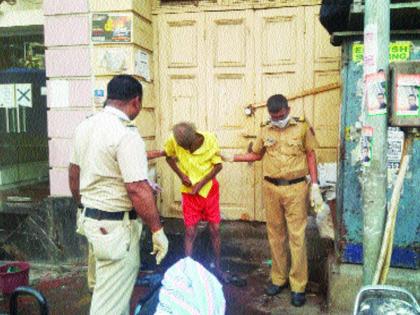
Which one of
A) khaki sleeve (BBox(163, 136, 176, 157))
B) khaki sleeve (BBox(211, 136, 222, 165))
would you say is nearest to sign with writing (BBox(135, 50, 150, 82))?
khaki sleeve (BBox(163, 136, 176, 157))

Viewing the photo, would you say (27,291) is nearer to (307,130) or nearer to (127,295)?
(127,295)

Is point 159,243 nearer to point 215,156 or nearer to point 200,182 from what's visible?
point 200,182

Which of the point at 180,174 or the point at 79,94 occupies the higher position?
the point at 79,94

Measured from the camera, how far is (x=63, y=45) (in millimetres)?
5621

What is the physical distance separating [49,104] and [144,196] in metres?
3.20

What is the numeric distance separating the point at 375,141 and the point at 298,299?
2.32m

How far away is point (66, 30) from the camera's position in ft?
18.3

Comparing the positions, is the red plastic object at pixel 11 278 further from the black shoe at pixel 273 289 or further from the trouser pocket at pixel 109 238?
the black shoe at pixel 273 289

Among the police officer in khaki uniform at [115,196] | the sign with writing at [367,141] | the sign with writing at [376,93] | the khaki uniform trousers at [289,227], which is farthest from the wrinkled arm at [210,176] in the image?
the sign with writing at [376,93]

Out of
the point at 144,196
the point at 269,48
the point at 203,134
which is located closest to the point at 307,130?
the point at 203,134

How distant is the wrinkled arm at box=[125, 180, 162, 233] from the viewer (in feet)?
10.1

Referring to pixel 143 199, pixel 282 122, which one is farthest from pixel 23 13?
pixel 143 199

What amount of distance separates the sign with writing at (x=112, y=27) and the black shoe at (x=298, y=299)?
3399mm

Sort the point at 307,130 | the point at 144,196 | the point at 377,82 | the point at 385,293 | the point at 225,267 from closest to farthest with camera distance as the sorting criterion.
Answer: the point at 385,293
the point at 377,82
the point at 144,196
the point at 307,130
the point at 225,267
